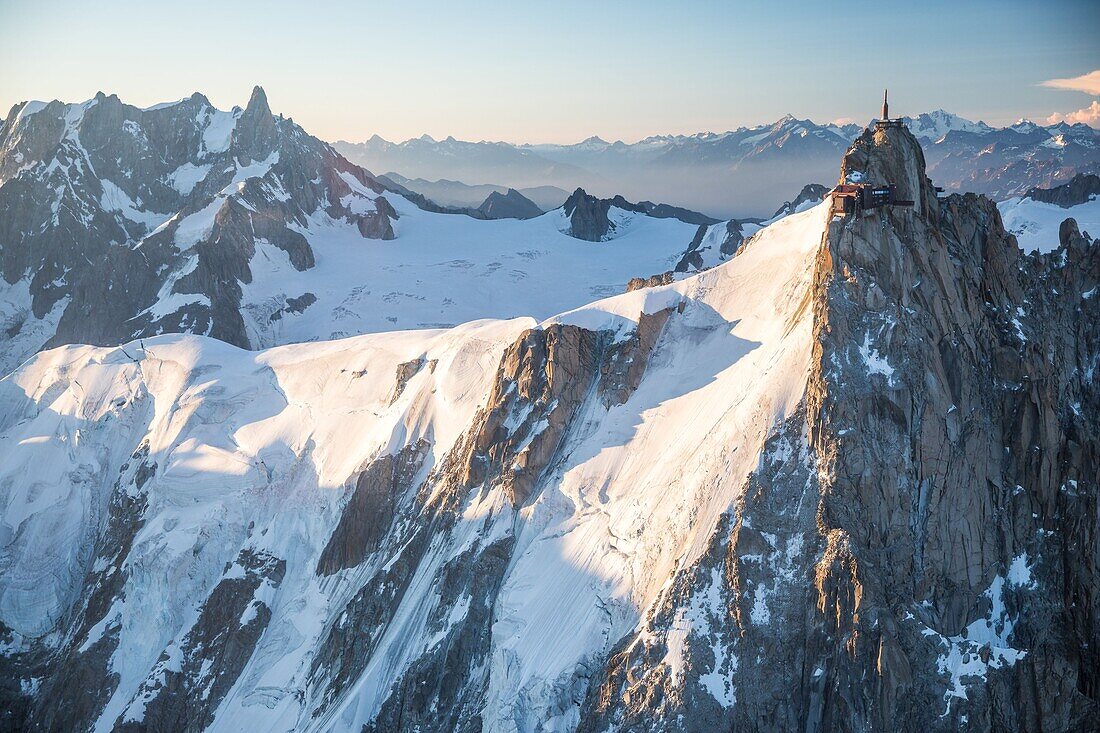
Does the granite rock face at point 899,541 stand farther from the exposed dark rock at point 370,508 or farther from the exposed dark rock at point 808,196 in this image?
the exposed dark rock at point 808,196

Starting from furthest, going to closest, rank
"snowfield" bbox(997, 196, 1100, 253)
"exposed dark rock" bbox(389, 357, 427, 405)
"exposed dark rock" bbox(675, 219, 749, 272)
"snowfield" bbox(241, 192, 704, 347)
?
1. "exposed dark rock" bbox(675, 219, 749, 272)
2. "snowfield" bbox(241, 192, 704, 347)
3. "snowfield" bbox(997, 196, 1100, 253)
4. "exposed dark rock" bbox(389, 357, 427, 405)

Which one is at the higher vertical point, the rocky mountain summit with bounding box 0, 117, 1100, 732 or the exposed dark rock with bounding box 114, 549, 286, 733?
the rocky mountain summit with bounding box 0, 117, 1100, 732

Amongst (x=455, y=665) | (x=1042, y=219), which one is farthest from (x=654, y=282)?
(x=1042, y=219)

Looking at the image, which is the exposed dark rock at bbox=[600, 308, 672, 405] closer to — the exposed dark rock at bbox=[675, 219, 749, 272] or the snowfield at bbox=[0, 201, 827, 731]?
the snowfield at bbox=[0, 201, 827, 731]

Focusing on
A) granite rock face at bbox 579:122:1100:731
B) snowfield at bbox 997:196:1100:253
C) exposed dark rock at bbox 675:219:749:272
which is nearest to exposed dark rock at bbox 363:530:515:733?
granite rock face at bbox 579:122:1100:731

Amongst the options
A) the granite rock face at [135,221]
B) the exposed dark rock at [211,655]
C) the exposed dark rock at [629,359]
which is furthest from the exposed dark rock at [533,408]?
the granite rock face at [135,221]
